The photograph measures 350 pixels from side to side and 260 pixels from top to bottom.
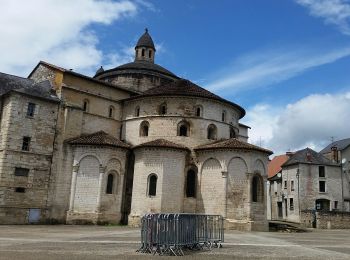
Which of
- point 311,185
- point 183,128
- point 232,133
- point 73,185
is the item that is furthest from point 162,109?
point 311,185

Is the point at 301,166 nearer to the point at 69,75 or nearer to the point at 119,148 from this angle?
the point at 119,148

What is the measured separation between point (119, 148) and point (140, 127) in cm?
327

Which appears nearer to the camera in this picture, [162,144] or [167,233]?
[167,233]

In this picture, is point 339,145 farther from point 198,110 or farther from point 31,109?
point 31,109

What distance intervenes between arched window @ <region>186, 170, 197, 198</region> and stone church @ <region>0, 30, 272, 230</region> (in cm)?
8

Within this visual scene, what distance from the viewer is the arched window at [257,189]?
30.6 metres

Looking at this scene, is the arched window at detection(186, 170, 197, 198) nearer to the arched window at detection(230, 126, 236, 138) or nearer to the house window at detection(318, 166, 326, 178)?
the arched window at detection(230, 126, 236, 138)

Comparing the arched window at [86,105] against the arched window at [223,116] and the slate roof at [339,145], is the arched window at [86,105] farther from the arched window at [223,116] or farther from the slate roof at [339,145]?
the slate roof at [339,145]

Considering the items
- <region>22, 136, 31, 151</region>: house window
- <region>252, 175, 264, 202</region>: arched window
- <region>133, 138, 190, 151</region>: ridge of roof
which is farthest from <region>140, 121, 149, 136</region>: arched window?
<region>252, 175, 264, 202</region>: arched window

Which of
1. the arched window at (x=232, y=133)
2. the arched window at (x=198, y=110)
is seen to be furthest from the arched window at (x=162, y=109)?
the arched window at (x=232, y=133)

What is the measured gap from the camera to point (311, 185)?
49438 mm

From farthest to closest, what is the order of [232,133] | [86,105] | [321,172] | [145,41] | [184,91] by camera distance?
[321,172] < [145,41] < [232,133] < [184,91] < [86,105]

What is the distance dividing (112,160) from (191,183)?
6.75m

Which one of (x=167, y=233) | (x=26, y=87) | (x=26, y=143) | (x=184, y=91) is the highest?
(x=184, y=91)
